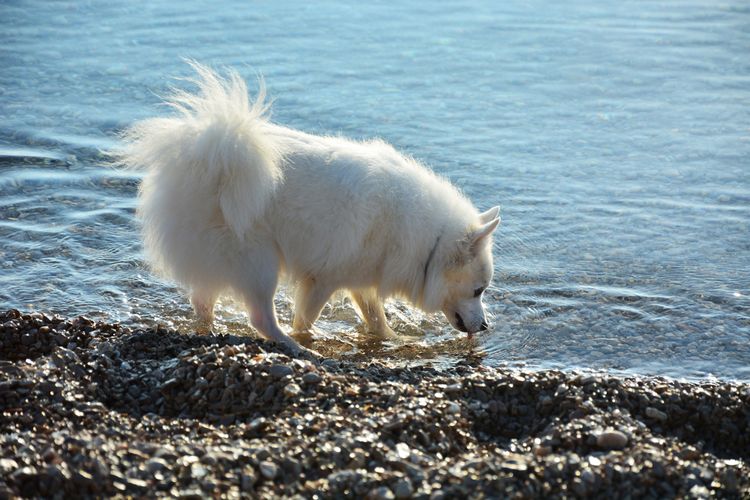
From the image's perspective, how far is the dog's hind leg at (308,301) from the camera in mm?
5965

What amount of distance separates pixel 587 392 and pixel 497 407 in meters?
0.44

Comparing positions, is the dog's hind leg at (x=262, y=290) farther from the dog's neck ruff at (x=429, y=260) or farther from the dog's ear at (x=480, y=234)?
the dog's ear at (x=480, y=234)

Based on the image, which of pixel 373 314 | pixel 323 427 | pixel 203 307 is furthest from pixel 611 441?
pixel 203 307

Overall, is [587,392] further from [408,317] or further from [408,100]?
[408,100]

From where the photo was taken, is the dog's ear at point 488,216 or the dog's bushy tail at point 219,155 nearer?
the dog's bushy tail at point 219,155

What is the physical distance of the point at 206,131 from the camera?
5.36 m

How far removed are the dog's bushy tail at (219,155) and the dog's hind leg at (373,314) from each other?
117 centimetres

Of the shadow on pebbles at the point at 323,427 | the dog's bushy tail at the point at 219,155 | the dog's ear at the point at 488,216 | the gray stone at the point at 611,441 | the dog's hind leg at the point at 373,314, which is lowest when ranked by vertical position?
the dog's hind leg at the point at 373,314

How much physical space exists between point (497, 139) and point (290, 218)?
5066 mm

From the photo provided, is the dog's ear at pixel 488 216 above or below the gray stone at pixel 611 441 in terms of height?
above

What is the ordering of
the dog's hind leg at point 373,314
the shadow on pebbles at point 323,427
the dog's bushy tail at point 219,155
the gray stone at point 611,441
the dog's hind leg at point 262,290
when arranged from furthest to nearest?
the dog's hind leg at point 373,314 < the dog's hind leg at point 262,290 < the dog's bushy tail at point 219,155 < the gray stone at point 611,441 < the shadow on pebbles at point 323,427

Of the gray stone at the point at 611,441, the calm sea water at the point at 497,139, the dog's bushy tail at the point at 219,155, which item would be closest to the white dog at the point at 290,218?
the dog's bushy tail at the point at 219,155

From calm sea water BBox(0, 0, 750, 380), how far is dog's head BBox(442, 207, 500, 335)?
0.19 metres

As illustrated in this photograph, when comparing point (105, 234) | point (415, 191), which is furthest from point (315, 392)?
point (105, 234)
